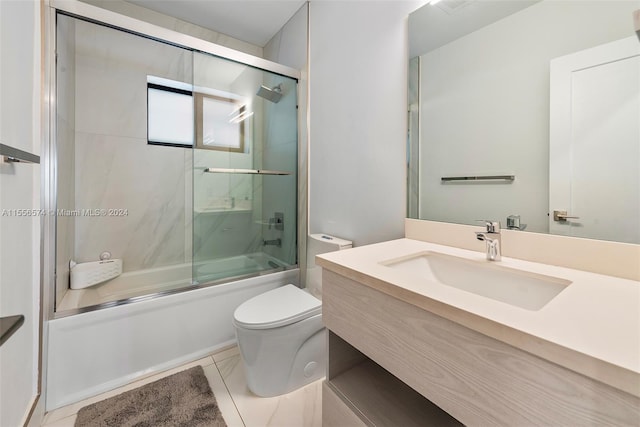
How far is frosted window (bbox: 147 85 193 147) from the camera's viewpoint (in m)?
2.12

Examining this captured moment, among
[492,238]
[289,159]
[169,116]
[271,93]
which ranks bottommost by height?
[492,238]

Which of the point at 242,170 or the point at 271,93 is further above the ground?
the point at 271,93

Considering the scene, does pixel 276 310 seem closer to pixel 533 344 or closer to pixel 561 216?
pixel 533 344

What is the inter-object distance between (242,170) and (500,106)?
1649 millimetres

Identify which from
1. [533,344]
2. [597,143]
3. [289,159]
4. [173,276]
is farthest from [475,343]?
[173,276]

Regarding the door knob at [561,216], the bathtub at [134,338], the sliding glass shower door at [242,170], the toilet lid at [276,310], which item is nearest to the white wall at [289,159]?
the sliding glass shower door at [242,170]

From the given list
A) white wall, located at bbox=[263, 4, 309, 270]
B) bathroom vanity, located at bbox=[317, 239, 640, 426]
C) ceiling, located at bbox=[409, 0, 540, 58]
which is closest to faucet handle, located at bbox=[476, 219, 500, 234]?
bathroom vanity, located at bbox=[317, 239, 640, 426]

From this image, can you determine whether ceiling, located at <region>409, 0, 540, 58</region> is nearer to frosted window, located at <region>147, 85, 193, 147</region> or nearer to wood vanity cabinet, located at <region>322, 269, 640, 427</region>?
wood vanity cabinet, located at <region>322, 269, 640, 427</region>

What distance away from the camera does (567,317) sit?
47 cm

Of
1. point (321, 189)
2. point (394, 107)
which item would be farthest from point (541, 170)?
point (321, 189)

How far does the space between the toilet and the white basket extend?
1.14m

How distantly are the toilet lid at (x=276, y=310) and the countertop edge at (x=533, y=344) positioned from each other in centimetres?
74

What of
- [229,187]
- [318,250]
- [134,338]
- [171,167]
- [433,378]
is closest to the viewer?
[433,378]

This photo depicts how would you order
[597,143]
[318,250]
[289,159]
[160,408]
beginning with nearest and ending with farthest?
[597,143]
[160,408]
[318,250]
[289,159]
